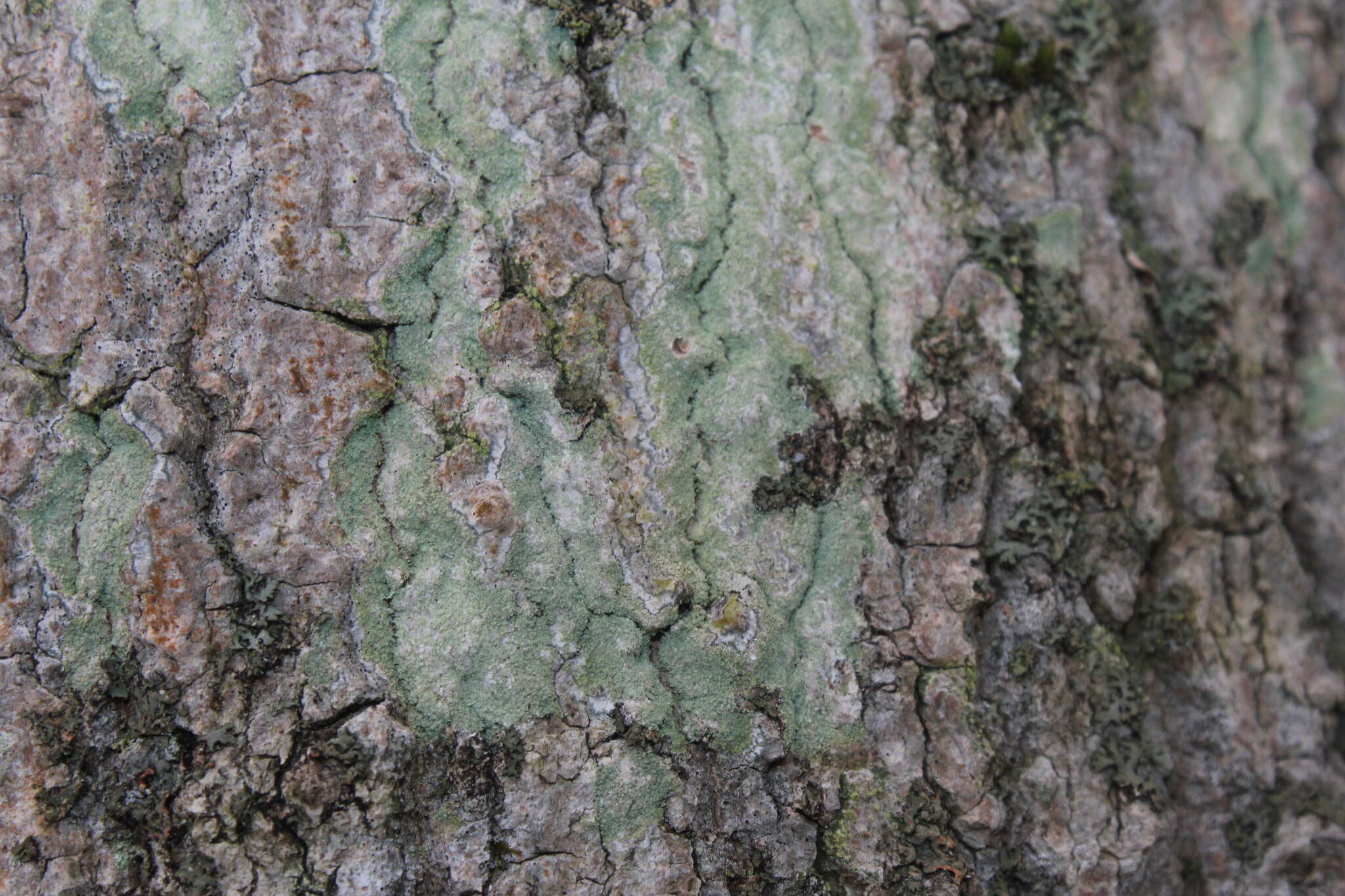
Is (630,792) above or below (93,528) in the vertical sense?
below

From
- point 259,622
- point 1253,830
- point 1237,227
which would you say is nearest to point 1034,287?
point 1237,227

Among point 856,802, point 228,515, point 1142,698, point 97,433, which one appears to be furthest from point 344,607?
point 1142,698

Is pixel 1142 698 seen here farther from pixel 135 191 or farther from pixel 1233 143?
pixel 135 191

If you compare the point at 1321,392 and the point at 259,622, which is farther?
the point at 1321,392

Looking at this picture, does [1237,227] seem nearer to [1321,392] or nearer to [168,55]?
[1321,392]

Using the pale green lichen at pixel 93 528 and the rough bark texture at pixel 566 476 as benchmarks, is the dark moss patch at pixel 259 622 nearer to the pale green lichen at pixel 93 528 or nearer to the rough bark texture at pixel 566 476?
the rough bark texture at pixel 566 476

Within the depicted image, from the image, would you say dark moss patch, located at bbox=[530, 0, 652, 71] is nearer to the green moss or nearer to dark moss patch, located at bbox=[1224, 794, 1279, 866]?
the green moss

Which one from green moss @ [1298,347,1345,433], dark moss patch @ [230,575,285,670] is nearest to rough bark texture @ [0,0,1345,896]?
dark moss patch @ [230,575,285,670]

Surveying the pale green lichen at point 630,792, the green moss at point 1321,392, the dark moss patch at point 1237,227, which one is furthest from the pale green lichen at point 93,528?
the green moss at point 1321,392

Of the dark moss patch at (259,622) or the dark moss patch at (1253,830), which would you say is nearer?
the dark moss patch at (259,622)
